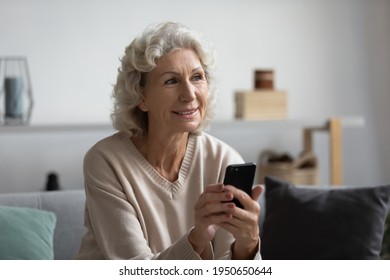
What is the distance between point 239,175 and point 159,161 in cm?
24

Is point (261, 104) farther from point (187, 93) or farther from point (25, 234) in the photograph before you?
point (187, 93)

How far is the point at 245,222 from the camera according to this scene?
3.86 ft

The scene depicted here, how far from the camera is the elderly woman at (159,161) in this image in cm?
126

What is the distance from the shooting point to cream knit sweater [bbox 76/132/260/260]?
4.37 ft

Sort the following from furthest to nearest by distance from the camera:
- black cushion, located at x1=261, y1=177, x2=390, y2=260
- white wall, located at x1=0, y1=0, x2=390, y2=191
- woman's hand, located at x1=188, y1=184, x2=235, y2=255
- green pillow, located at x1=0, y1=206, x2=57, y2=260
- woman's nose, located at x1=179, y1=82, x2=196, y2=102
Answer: white wall, located at x1=0, y1=0, x2=390, y2=191, black cushion, located at x1=261, y1=177, x2=390, y2=260, green pillow, located at x1=0, y1=206, x2=57, y2=260, woman's nose, located at x1=179, y1=82, x2=196, y2=102, woman's hand, located at x1=188, y1=184, x2=235, y2=255

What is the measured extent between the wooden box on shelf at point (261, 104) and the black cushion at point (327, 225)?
887 mm

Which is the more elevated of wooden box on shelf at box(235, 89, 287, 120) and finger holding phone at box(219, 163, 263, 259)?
wooden box on shelf at box(235, 89, 287, 120)

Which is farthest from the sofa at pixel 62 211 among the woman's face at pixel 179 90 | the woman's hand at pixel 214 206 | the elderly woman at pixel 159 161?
the woman's hand at pixel 214 206

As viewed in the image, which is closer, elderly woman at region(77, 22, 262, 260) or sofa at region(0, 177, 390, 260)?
elderly woman at region(77, 22, 262, 260)

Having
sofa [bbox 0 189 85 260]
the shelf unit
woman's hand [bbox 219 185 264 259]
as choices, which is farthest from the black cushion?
the shelf unit

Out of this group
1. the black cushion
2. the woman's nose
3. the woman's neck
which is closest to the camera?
the woman's nose

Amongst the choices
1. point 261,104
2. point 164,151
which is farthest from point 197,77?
point 261,104

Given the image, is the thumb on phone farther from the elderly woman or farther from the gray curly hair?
the gray curly hair
